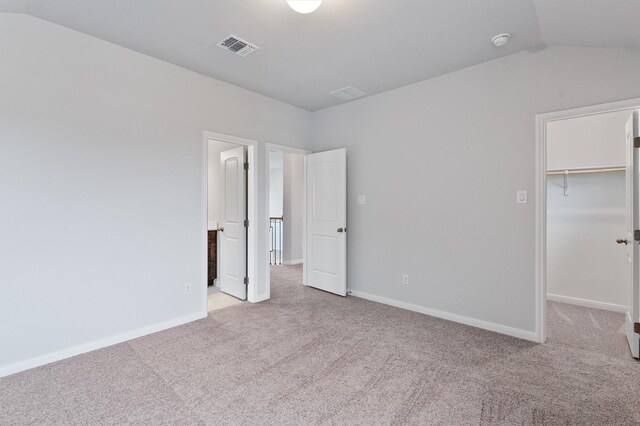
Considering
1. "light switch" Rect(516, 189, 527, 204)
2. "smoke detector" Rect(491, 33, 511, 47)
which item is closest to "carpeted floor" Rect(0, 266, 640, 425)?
"light switch" Rect(516, 189, 527, 204)

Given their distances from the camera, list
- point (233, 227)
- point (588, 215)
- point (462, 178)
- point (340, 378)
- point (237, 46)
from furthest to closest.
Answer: point (233, 227)
point (588, 215)
point (462, 178)
point (237, 46)
point (340, 378)

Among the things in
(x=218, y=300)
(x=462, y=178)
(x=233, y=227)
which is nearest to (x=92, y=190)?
(x=233, y=227)

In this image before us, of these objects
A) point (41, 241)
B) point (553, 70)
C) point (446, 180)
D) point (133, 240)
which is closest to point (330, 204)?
point (446, 180)

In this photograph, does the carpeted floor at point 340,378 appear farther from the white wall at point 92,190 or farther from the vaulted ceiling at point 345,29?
the vaulted ceiling at point 345,29

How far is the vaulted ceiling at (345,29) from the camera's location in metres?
2.18

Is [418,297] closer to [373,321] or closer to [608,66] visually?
[373,321]

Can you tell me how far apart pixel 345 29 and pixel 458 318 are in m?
3.12

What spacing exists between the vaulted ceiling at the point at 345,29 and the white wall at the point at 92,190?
0.93ft

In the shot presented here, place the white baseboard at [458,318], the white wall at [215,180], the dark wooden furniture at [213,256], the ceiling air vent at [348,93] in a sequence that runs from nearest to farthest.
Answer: the white baseboard at [458,318] < the ceiling air vent at [348,93] < the white wall at [215,180] < the dark wooden furniture at [213,256]

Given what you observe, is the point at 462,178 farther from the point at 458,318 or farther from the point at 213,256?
the point at 213,256

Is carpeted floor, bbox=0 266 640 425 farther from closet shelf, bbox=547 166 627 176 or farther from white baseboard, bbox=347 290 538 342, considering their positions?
closet shelf, bbox=547 166 627 176

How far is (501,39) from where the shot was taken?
2594mm

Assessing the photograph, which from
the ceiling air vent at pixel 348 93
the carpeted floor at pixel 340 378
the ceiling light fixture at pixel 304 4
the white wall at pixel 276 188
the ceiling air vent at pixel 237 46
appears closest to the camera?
the carpeted floor at pixel 340 378

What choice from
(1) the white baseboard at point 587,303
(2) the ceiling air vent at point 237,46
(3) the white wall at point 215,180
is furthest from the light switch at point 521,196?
(3) the white wall at point 215,180
